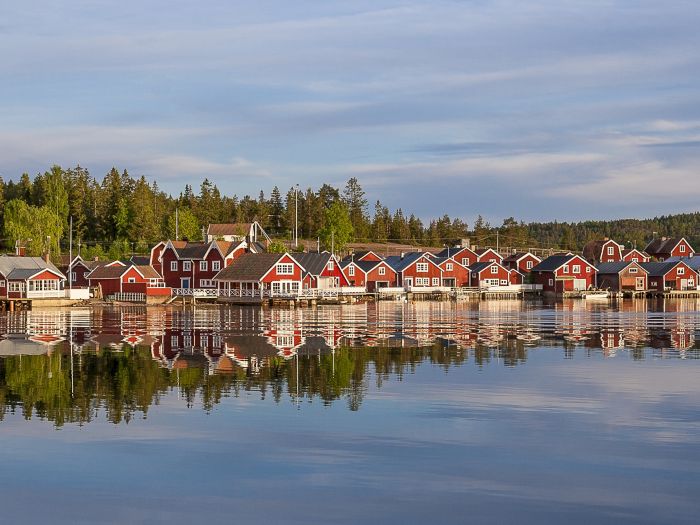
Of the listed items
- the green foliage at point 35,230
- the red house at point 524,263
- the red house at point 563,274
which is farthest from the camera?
the red house at point 524,263

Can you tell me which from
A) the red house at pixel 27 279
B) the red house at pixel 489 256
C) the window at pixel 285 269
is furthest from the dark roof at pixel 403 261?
the red house at pixel 27 279

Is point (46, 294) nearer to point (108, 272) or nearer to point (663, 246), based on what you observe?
point (108, 272)

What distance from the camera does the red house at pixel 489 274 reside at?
394 feet

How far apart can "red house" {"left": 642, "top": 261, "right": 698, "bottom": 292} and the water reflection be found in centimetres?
6244

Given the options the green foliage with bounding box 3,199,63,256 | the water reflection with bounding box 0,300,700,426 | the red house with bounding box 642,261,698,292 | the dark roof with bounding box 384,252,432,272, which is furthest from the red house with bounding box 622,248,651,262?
the green foliage with bounding box 3,199,63,256

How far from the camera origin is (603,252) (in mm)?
143250

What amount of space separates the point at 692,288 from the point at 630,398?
110225 mm

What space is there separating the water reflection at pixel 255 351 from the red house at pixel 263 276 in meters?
21.5

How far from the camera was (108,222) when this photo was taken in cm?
14912

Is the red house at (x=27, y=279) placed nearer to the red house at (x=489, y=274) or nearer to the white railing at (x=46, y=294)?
the white railing at (x=46, y=294)

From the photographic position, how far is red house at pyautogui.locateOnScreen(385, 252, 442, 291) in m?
114

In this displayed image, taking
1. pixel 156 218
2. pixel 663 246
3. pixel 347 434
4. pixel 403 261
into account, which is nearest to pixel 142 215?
pixel 156 218

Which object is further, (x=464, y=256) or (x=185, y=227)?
(x=185, y=227)

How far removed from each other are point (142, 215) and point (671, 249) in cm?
8246
